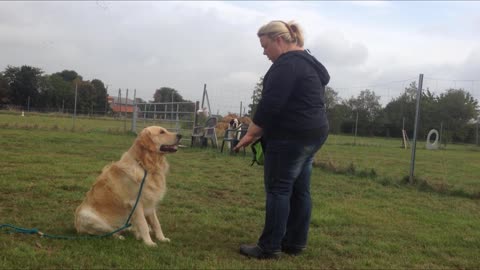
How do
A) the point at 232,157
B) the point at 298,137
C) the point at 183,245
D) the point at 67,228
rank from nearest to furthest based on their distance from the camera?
the point at 298,137 → the point at 183,245 → the point at 67,228 → the point at 232,157

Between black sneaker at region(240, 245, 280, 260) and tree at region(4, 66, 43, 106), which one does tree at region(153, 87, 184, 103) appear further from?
tree at region(4, 66, 43, 106)

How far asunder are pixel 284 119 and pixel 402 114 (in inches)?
1013

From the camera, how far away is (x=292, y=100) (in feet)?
11.6

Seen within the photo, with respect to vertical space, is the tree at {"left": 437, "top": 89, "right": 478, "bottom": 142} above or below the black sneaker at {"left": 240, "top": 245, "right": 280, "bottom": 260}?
above

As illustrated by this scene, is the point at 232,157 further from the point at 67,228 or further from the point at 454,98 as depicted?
the point at 454,98

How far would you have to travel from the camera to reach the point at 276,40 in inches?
143

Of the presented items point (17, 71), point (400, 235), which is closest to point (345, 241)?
point (400, 235)

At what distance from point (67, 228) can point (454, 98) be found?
20308 mm

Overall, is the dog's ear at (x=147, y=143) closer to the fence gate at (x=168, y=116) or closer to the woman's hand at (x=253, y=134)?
the woman's hand at (x=253, y=134)

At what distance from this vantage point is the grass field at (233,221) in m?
3.66

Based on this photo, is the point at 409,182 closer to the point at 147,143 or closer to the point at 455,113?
the point at 147,143

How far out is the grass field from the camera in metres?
3.66

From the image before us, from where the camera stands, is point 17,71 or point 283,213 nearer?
point 283,213

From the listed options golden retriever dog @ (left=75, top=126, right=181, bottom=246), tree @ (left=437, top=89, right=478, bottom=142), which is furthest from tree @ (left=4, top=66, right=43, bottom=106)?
golden retriever dog @ (left=75, top=126, right=181, bottom=246)
